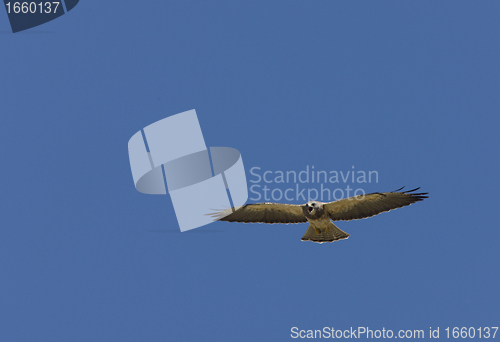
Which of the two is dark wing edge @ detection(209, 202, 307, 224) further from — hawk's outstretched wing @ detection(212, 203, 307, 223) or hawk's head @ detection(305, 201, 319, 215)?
hawk's head @ detection(305, 201, 319, 215)

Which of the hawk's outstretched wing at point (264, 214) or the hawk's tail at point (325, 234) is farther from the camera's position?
the hawk's outstretched wing at point (264, 214)

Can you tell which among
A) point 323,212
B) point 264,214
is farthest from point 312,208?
point 264,214

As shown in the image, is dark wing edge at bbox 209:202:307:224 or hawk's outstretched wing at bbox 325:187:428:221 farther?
dark wing edge at bbox 209:202:307:224

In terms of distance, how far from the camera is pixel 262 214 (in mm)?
13688

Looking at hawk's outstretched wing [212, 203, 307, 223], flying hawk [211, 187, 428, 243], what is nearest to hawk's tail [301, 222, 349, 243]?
flying hawk [211, 187, 428, 243]

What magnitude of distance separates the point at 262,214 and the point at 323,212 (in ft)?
4.68

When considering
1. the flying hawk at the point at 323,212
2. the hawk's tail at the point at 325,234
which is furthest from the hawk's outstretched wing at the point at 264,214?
the hawk's tail at the point at 325,234

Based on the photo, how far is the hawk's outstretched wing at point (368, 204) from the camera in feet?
42.4

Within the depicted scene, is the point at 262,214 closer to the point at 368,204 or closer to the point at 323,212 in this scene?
the point at 323,212

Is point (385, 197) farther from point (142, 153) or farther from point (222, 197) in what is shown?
point (142, 153)

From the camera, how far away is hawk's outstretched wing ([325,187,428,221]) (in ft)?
42.4

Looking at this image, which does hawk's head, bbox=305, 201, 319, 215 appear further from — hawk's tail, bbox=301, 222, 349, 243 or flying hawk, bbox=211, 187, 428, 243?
hawk's tail, bbox=301, 222, 349, 243

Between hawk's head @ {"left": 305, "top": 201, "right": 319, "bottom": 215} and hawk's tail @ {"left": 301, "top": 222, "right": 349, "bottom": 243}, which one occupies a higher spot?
hawk's head @ {"left": 305, "top": 201, "right": 319, "bottom": 215}

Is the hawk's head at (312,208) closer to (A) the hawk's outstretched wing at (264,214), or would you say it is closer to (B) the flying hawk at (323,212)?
(B) the flying hawk at (323,212)
